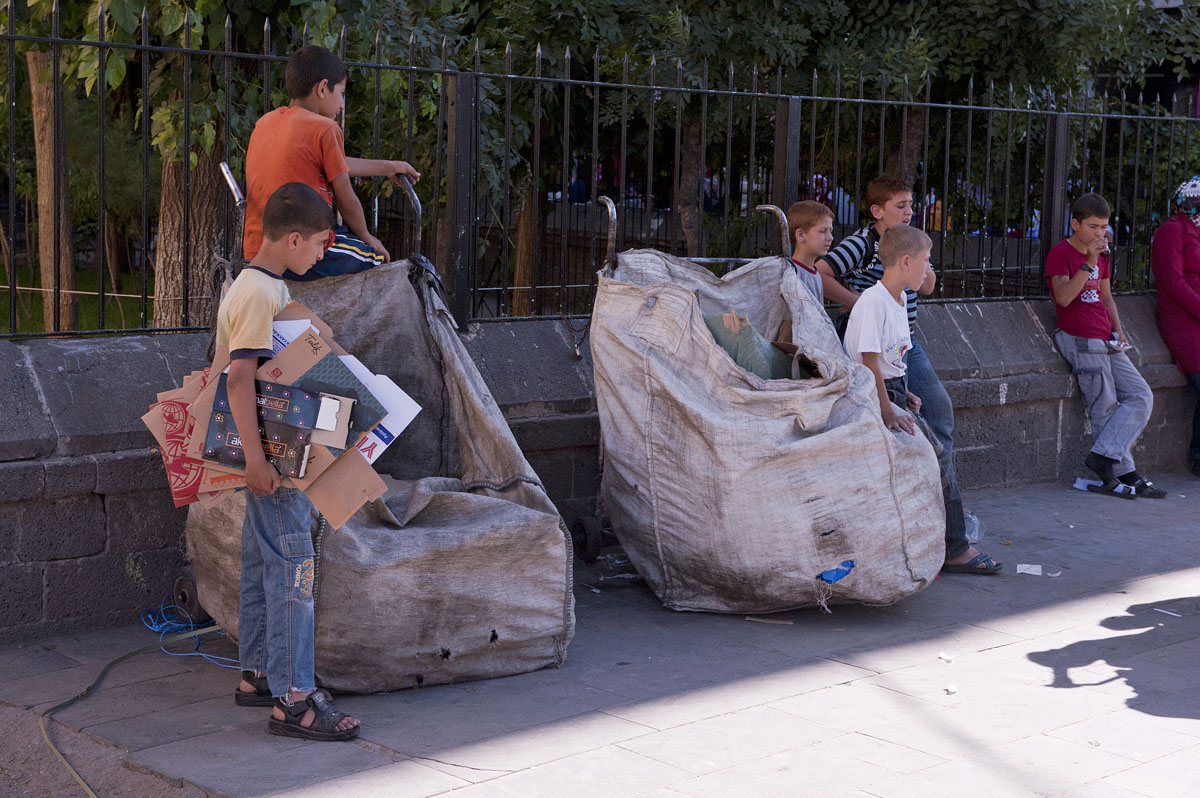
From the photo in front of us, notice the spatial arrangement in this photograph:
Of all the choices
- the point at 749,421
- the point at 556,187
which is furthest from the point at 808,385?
the point at 556,187

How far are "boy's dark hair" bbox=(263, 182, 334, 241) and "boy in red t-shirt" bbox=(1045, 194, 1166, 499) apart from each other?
5030 millimetres

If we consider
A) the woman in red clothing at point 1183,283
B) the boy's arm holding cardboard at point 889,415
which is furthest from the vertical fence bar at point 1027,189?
the boy's arm holding cardboard at point 889,415

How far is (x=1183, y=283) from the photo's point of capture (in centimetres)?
826

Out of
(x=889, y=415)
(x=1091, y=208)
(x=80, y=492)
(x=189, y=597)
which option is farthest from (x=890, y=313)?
(x=80, y=492)

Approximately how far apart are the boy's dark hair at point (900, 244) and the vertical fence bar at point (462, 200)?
5.59 ft

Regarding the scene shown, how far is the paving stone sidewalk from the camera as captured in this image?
141 inches

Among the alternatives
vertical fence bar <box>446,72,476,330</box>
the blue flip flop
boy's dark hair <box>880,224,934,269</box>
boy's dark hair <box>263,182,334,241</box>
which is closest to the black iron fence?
vertical fence bar <box>446,72,476,330</box>

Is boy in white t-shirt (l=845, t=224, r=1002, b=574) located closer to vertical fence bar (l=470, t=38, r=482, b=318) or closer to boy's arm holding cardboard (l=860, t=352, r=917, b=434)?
boy's arm holding cardboard (l=860, t=352, r=917, b=434)

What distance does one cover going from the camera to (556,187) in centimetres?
1128

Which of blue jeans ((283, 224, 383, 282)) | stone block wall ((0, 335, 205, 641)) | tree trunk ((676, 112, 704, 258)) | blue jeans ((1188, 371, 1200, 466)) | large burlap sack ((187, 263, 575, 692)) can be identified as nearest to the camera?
large burlap sack ((187, 263, 575, 692))

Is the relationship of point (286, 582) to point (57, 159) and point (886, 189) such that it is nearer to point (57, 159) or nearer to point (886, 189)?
point (57, 159)

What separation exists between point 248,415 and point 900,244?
114 inches

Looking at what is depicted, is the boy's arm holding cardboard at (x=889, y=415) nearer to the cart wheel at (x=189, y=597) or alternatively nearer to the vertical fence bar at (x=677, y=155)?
the vertical fence bar at (x=677, y=155)

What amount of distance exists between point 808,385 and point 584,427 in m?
1.21
